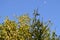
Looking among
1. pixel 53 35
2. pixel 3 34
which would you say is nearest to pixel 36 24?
pixel 53 35

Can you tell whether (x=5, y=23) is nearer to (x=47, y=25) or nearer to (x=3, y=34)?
(x=3, y=34)

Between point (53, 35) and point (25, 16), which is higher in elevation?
point (25, 16)

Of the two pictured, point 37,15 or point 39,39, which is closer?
point 39,39

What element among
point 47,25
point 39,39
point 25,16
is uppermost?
point 25,16

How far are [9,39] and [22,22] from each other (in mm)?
1352

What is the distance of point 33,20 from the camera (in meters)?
11.7

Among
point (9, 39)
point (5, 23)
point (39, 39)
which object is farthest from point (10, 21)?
point (39, 39)

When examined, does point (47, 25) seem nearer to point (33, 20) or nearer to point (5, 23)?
point (33, 20)

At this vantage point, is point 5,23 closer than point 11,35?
No

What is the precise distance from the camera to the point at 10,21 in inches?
463

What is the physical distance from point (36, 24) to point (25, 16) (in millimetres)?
1020

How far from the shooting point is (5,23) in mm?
11867

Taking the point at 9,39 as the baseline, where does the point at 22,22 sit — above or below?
above

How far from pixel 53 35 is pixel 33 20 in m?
1.41
